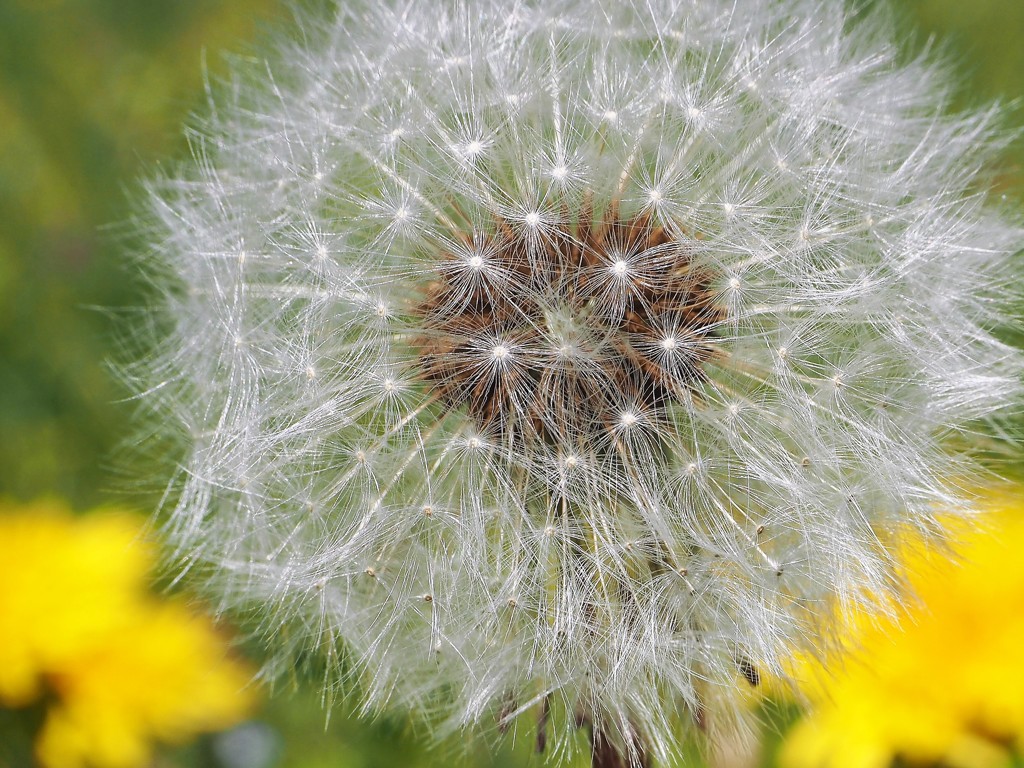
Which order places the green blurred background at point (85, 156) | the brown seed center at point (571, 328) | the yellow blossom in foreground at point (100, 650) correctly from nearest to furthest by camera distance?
1. the brown seed center at point (571, 328)
2. the yellow blossom in foreground at point (100, 650)
3. the green blurred background at point (85, 156)

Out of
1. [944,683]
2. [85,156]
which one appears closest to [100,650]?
[944,683]

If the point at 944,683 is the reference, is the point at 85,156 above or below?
above

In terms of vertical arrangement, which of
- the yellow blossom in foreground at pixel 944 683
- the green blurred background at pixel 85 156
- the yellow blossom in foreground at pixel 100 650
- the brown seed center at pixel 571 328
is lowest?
the yellow blossom in foreground at pixel 944 683

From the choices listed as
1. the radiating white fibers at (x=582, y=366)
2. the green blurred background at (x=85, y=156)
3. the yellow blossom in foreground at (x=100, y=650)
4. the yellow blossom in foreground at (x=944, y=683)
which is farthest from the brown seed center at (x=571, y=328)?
the green blurred background at (x=85, y=156)

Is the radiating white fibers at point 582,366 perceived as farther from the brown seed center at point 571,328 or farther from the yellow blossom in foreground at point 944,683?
the yellow blossom in foreground at point 944,683

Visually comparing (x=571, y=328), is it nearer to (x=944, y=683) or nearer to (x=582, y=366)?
(x=582, y=366)

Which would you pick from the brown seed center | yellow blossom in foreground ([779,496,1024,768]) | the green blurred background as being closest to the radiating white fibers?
the brown seed center

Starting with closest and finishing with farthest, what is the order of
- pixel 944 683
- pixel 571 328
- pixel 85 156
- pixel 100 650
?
pixel 571 328
pixel 944 683
pixel 100 650
pixel 85 156
